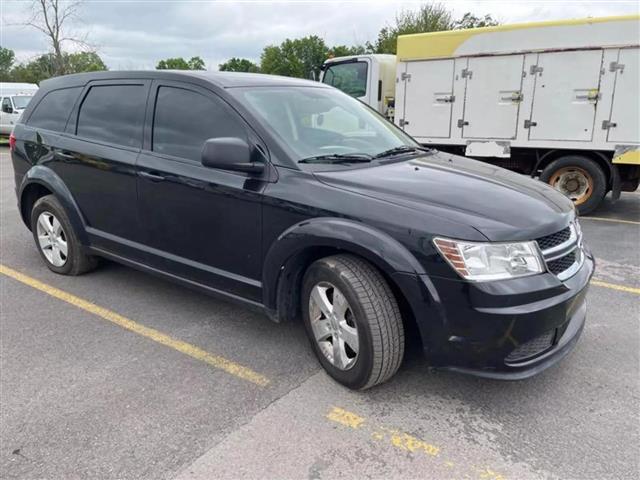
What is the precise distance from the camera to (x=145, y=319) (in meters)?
3.92

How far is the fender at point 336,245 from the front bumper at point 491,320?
97 mm

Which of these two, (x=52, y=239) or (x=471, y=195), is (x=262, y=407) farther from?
(x=52, y=239)

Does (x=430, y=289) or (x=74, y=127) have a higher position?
(x=74, y=127)

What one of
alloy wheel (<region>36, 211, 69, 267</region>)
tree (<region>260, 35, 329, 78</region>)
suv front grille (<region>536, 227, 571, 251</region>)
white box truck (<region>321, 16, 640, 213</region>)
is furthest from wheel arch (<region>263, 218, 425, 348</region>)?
tree (<region>260, 35, 329, 78</region>)

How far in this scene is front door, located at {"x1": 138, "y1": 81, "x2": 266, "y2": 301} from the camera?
325 cm

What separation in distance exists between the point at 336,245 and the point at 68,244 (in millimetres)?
2985

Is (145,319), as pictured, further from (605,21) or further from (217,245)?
(605,21)

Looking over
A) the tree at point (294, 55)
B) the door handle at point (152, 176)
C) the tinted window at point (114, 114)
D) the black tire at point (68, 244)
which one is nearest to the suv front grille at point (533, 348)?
the door handle at point (152, 176)

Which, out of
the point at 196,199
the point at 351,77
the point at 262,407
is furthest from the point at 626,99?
the point at 262,407

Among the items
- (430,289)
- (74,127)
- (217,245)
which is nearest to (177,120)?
(217,245)

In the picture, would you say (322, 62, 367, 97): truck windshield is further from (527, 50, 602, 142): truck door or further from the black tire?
the black tire

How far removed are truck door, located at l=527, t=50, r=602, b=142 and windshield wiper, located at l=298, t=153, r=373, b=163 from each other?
5427 mm

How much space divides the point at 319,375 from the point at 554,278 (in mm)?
1440

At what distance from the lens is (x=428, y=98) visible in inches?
345
